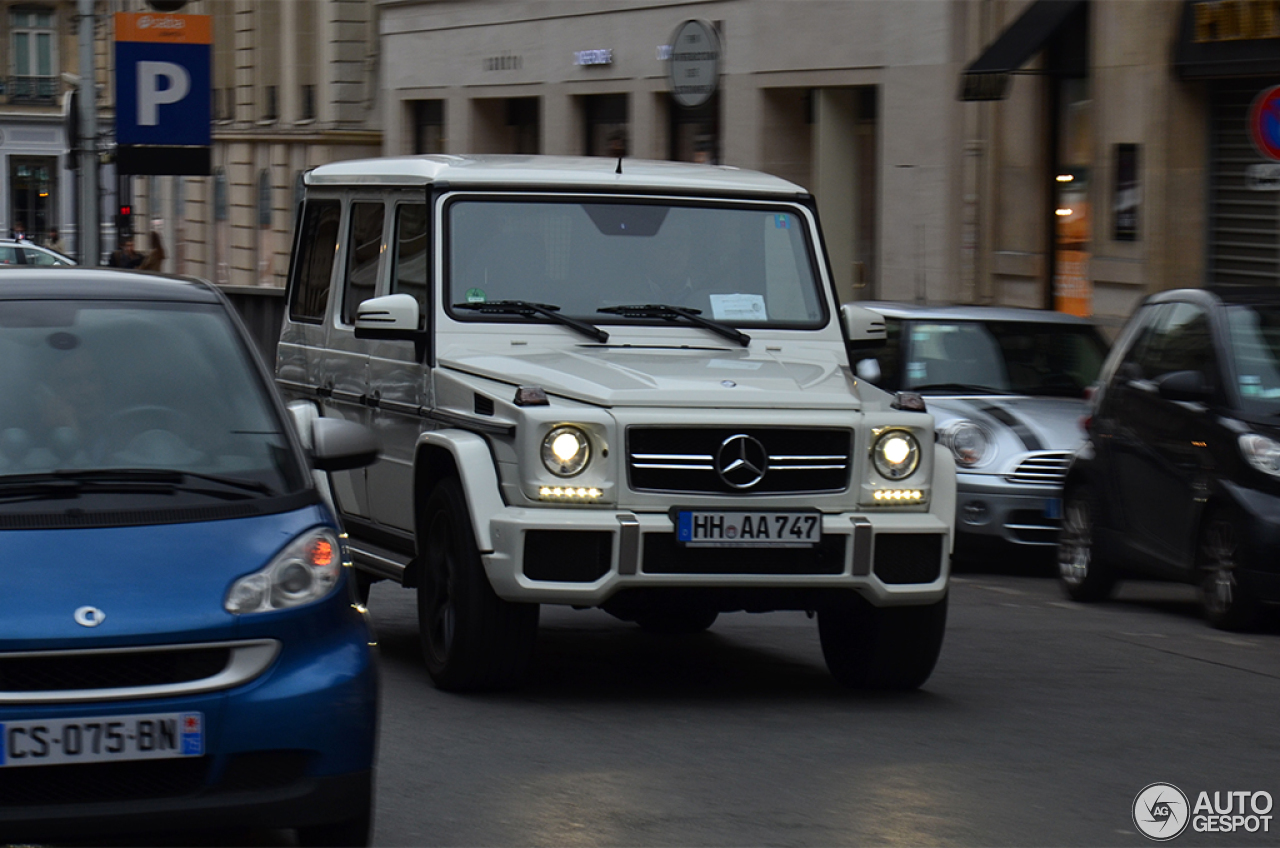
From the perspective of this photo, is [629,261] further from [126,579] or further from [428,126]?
[428,126]

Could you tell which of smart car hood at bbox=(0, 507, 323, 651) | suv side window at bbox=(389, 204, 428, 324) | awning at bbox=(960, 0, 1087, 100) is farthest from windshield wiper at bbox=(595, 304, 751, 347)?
awning at bbox=(960, 0, 1087, 100)

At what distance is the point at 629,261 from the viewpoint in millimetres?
8953

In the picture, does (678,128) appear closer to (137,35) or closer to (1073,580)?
(137,35)

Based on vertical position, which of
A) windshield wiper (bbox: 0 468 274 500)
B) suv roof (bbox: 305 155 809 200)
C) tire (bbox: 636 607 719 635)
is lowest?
tire (bbox: 636 607 719 635)

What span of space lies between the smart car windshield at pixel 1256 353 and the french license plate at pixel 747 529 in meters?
3.63

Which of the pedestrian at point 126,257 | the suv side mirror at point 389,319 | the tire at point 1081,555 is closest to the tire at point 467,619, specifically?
the suv side mirror at point 389,319

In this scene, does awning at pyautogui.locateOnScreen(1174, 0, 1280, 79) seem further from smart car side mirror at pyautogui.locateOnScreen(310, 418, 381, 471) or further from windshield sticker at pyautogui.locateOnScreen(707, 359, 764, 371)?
smart car side mirror at pyautogui.locateOnScreen(310, 418, 381, 471)

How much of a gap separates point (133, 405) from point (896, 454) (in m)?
3.06

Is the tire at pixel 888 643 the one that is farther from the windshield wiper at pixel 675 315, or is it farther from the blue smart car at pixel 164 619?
the blue smart car at pixel 164 619

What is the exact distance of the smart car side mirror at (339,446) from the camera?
20.0ft

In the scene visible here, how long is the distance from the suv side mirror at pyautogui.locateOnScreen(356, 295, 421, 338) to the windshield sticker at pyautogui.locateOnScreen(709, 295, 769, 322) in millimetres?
1241

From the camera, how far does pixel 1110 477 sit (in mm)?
11773

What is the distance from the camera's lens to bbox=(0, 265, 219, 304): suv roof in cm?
603

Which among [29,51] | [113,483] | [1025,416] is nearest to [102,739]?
[113,483]
